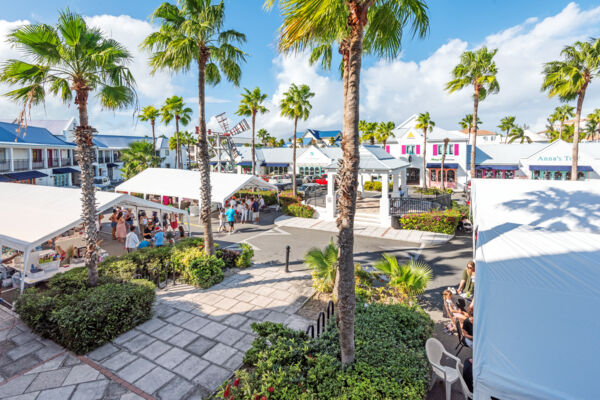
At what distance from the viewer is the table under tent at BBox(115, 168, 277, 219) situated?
A: 17469 millimetres

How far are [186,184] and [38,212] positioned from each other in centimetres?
863

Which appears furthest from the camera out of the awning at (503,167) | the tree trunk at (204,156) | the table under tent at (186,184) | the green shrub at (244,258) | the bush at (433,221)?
the awning at (503,167)

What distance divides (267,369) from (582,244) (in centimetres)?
552

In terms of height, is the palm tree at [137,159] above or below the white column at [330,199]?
above

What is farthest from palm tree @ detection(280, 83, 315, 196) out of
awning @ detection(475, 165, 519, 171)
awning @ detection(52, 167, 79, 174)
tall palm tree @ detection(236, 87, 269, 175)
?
awning @ detection(52, 167, 79, 174)

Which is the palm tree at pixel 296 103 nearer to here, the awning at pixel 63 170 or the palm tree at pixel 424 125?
the palm tree at pixel 424 125

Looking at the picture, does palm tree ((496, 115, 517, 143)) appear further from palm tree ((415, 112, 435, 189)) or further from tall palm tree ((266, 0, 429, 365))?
tall palm tree ((266, 0, 429, 365))

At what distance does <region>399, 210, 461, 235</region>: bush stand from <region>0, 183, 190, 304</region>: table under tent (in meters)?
12.5

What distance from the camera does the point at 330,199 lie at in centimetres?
1922

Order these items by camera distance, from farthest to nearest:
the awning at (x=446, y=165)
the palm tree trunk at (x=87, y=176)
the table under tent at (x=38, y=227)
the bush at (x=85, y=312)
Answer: the awning at (x=446, y=165) < the table under tent at (x=38, y=227) < the palm tree trunk at (x=87, y=176) < the bush at (x=85, y=312)

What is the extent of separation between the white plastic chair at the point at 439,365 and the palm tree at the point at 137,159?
28.2 meters

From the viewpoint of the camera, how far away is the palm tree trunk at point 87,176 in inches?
313

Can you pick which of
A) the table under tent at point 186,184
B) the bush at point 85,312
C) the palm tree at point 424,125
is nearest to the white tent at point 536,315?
the bush at point 85,312

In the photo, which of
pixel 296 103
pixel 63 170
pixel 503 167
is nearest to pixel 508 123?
pixel 503 167
